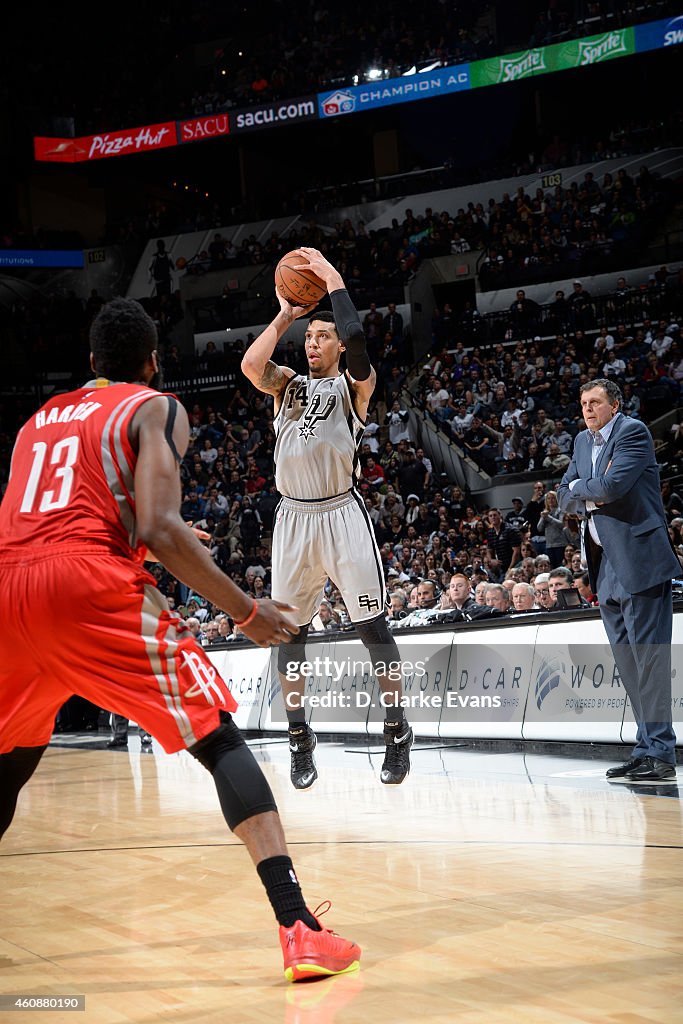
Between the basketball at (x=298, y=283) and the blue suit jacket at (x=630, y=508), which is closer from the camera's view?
the basketball at (x=298, y=283)

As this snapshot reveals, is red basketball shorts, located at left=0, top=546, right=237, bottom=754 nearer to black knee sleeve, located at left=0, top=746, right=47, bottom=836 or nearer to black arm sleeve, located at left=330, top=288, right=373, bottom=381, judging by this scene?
black knee sleeve, located at left=0, top=746, right=47, bottom=836

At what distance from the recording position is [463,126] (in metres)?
26.2

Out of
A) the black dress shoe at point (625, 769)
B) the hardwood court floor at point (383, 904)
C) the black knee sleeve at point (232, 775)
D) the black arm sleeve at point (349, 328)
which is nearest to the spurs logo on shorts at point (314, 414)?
the black arm sleeve at point (349, 328)

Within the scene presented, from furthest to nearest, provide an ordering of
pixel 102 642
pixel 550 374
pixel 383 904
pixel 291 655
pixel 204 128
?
1. pixel 204 128
2. pixel 550 374
3. pixel 291 655
4. pixel 383 904
5. pixel 102 642

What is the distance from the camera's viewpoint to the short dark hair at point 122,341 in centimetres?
312

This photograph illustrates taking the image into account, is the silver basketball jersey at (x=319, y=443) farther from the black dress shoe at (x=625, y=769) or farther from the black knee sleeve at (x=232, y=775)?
the black knee sleeve at (x=232, y=775)

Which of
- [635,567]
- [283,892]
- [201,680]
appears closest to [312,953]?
[283,892]

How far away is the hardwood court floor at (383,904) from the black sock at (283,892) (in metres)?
0.17

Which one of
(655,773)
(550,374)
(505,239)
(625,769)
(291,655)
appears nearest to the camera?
(291,655)

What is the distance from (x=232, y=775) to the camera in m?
2.89

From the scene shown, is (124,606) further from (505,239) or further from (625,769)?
(505,239)

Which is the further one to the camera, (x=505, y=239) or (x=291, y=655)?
(x=505, y=239)

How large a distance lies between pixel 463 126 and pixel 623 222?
7.31 m

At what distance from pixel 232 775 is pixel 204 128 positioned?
2543cm
